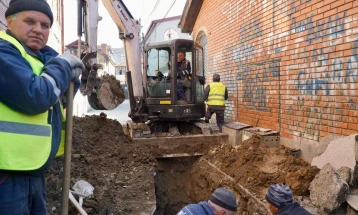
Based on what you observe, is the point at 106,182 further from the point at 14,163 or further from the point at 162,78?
the point at 162,78

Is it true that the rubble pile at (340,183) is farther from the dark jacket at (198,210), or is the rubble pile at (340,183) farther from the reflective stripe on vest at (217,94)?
the reflective stripe on vest at (217,94)

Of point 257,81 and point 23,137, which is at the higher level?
point 257,81

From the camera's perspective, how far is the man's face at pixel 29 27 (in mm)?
1976

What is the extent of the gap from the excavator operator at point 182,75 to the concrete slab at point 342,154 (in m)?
4.08

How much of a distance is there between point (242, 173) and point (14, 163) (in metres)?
4.55

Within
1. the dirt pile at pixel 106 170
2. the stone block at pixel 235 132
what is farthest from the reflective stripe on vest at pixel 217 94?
the dirt pile at pixel 106 170

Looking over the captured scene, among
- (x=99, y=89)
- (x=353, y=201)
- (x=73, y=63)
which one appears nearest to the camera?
(x=73, y=63)

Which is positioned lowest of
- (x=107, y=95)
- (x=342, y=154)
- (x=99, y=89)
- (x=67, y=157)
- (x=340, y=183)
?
(x=340, y=183)

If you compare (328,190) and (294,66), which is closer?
(328,190)

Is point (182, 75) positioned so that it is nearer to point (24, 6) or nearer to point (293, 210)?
point (293, 210)

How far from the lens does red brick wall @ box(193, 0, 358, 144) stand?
521 centimetres

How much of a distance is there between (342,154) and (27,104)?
14.9 ft

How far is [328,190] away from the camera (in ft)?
13.8

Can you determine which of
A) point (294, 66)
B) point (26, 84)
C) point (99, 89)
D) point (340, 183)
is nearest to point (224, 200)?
point (26, 84)
